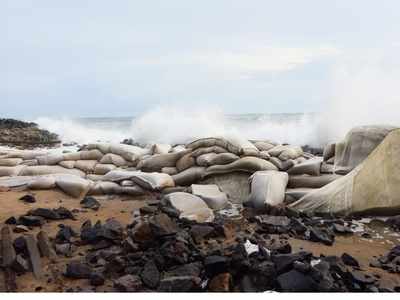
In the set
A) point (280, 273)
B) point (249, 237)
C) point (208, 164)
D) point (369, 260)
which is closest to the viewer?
point (280, 273)

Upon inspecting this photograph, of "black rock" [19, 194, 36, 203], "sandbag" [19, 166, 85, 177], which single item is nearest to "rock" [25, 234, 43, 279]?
"black rock" [19, 194, 36, 203]

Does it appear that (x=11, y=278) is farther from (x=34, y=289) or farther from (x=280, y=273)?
(x=280, y=273)

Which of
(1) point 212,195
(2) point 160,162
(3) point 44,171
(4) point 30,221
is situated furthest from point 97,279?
(3) point 44,171

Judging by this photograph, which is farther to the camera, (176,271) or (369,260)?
(369,260)

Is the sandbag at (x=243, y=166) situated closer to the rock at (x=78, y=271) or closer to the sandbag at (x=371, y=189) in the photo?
the sandbag at (x=371, y=189)

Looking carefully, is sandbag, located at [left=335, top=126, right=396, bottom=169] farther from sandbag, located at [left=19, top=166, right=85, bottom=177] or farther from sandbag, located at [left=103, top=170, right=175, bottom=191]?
sandbag, located at [left=19, top=166, right=85, bottom=177]

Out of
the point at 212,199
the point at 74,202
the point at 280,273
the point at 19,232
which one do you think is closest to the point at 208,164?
the point at 212,199

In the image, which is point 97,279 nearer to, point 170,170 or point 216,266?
point 216,266

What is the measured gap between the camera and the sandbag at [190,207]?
379 cm

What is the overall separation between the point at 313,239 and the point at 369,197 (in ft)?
3.11

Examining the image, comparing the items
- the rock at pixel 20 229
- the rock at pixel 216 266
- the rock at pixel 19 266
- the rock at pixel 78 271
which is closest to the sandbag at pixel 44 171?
the rock at pixel 20 229

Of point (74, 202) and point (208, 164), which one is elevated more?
point (208, 164)

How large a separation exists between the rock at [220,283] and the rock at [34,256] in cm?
109

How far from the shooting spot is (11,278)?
101 inches
